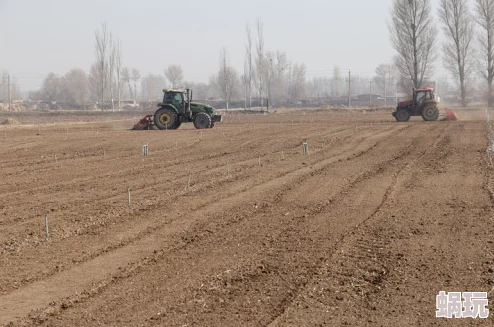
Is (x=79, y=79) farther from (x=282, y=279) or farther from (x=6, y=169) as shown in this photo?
(x=282, y=279)

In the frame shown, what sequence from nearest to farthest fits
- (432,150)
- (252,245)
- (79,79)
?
1. (252,245)
2. (432,150)
3. (79,79)

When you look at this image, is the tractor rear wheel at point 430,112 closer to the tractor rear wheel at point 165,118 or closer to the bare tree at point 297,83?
the tractor rear wheel at point 165,118

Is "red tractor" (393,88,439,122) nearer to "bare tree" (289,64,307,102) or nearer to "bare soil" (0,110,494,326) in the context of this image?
"bare soil" (0,110,494,326)

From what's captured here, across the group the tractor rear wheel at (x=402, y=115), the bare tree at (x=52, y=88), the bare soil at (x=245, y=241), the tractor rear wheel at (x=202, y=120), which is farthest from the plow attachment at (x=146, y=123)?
the bare tree at (x=52, y=88)

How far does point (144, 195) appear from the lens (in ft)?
46.2

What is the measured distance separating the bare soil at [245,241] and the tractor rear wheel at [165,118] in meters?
14.1

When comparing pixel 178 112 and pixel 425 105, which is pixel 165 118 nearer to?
pixel 178 112

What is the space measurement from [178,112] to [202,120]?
1.40 m

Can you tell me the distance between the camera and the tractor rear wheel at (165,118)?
3425cm

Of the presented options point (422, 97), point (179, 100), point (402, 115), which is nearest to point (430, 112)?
point (422, 97)

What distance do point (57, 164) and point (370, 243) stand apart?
44.4 ft

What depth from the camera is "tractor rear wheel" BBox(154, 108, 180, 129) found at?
34.2 metres

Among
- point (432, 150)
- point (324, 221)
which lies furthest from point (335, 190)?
point (432, 150)

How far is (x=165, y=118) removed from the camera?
113 ft
